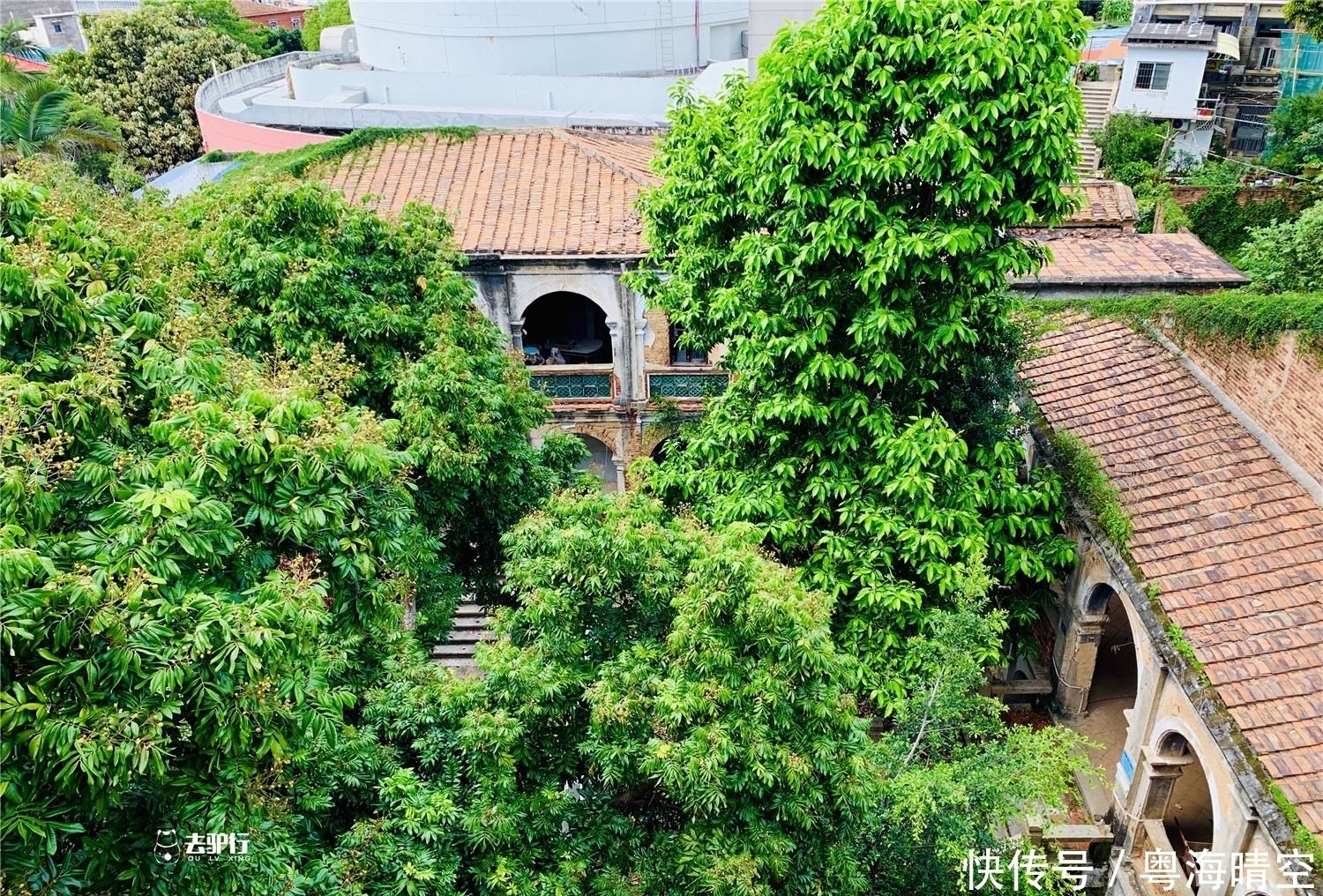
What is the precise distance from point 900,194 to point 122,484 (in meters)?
8.68

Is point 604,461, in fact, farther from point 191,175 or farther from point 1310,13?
point 1310,13

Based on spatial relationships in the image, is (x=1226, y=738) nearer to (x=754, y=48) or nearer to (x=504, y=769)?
(x=504, y=769)

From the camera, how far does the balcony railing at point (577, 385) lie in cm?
1923

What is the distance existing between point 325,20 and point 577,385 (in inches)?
1873

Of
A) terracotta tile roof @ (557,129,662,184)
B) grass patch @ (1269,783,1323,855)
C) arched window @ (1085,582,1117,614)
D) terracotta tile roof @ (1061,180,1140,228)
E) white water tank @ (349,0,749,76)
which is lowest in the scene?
arched window @ (1085,582,1117,614)

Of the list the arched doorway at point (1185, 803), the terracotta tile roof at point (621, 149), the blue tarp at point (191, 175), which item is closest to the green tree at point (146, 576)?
the arched doorway at point (1185, 803)

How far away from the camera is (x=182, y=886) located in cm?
618

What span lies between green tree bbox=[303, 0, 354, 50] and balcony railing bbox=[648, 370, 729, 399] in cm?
4639

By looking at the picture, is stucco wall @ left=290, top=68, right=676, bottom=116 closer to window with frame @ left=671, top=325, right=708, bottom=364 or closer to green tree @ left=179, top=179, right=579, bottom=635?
window with frame @ left=671, top=325, right=708, bottom=364

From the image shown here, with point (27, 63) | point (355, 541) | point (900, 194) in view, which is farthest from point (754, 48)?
point (27, 63)

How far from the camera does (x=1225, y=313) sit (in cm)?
1425

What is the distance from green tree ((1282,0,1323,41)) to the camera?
728 inches

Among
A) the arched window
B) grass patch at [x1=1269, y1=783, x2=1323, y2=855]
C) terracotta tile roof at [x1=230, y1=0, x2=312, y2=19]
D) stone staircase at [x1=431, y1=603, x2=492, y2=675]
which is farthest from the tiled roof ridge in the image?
terracotta tile roof at [x1=230, y1=0, x2=312, y2=19]

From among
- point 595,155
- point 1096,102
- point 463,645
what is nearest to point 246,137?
point 595,155
